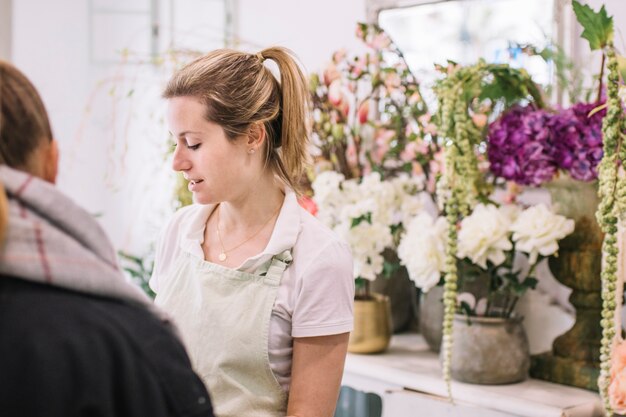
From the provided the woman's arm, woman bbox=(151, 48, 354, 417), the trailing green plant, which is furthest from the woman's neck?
the trailing green plant

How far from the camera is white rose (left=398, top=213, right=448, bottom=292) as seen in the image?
6.85 feet

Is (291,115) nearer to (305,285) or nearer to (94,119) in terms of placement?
(305,285)

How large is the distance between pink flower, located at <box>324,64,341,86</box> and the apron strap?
1.01 m

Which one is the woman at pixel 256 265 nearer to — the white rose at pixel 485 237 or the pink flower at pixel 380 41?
the white rose at pixel 485 237

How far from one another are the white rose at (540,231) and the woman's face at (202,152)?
821 millimetres

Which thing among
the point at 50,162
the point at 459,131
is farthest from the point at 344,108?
the point at 50,162

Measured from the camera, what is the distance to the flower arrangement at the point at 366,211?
2252mm

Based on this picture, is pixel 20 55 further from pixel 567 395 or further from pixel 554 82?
pixel 567 395

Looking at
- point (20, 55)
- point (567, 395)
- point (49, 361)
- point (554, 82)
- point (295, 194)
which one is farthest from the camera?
point (20, 55)

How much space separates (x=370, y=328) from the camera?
7.52 feet

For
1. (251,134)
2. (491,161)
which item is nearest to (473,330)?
(491,161)

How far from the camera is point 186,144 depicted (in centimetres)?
150

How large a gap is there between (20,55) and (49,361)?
2963mm

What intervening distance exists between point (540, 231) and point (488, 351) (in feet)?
1.07
